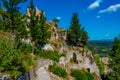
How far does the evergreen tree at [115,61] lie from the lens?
300 ft

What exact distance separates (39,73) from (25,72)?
8468 mm

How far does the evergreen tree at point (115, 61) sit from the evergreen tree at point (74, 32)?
591 inches

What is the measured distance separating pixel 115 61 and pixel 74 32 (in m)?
20.0

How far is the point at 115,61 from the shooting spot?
93.9 metres

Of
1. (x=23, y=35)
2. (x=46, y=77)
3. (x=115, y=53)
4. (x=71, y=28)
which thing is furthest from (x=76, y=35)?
(x=46, y=77)

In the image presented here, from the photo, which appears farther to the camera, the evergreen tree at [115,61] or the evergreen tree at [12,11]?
the evergreen tree at [115,61]

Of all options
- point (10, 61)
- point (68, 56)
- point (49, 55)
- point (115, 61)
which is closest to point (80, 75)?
point (68, 56)

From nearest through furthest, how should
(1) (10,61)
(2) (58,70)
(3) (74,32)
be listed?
(1) (10,61) → (2) (58,70) → (3) (74,32)

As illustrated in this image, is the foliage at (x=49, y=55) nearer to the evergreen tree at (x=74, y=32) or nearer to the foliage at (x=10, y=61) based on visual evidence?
the evergreen tree at (x=74, y=32)

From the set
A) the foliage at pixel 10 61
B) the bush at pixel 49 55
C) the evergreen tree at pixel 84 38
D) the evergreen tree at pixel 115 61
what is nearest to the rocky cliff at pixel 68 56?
the bush at pixel 49 55

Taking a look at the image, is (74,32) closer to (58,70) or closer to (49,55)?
(49,55)

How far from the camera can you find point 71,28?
349 ft

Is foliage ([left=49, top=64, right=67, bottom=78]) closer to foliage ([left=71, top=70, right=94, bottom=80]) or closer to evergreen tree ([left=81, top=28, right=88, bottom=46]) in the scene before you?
foliage ([left=71, top=70, right=94, bottom=80])

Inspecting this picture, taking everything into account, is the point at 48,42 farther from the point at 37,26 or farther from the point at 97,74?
the point at 97,74
